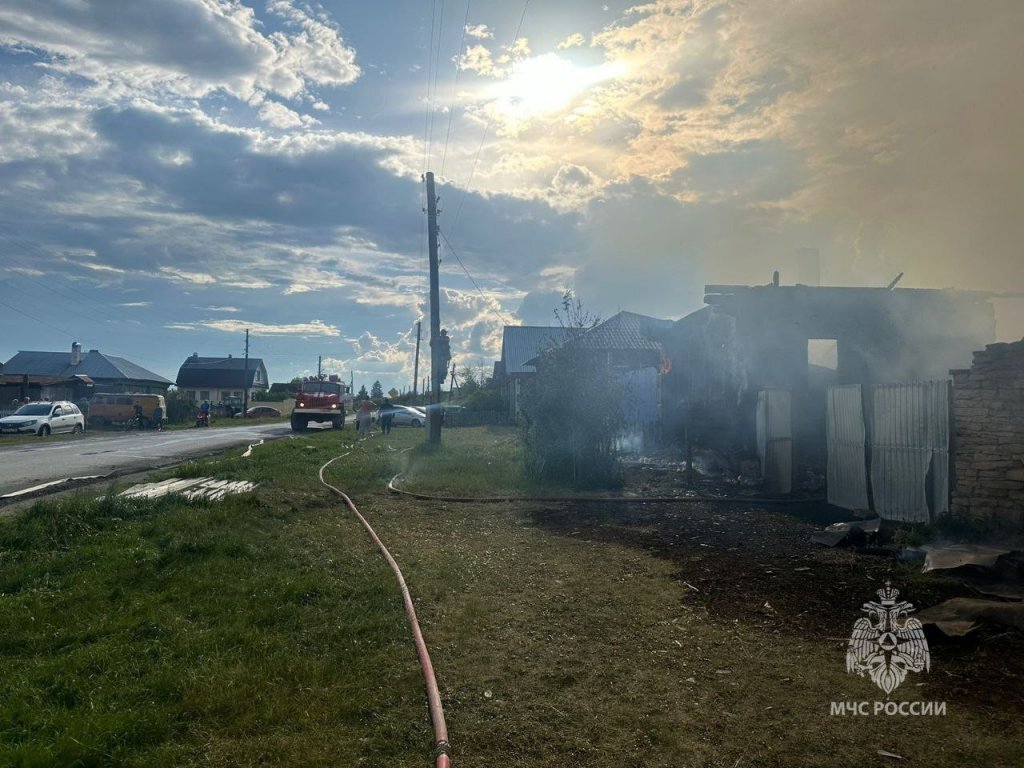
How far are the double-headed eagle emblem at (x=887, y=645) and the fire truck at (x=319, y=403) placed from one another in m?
29.7

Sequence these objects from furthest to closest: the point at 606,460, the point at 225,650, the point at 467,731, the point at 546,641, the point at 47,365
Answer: the point at 47,365, the point at 606,460, the point at 546,641, the point at 225,650, the point at 467,731

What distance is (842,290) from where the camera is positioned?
17859mm

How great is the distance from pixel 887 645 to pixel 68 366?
71333 mm

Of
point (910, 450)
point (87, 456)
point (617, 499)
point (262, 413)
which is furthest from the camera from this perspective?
point (262, 413)

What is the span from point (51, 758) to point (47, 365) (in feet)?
234

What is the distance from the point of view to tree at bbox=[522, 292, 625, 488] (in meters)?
13.9

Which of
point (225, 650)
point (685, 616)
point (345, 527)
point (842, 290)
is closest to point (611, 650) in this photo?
point (685, 616)

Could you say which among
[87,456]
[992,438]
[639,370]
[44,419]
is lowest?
[87,456]

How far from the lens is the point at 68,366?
63.4 metres

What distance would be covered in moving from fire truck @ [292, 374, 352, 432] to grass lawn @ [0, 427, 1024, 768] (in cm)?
2434

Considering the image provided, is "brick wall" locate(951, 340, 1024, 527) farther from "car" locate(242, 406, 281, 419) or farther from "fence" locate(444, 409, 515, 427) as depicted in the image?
"car" locate(242, 406, 281, 419)

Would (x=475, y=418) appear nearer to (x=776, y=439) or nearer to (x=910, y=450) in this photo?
(x=776, y=439)

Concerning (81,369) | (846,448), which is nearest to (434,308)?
(846,448)

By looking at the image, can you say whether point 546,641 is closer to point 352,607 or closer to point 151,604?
point 352,607
